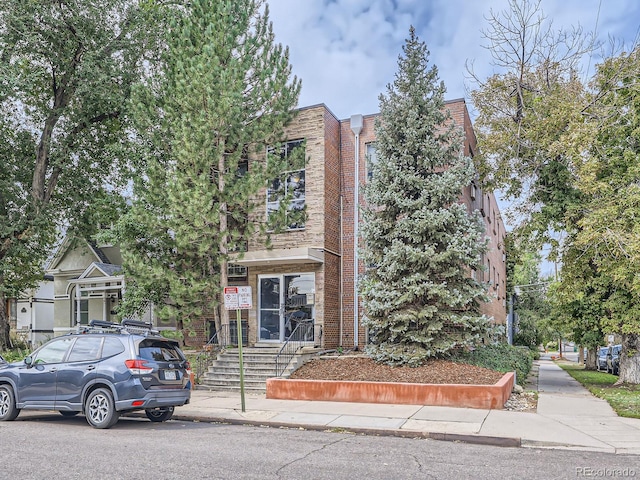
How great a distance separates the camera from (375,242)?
14586mm

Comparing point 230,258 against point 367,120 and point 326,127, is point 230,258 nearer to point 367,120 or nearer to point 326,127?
point 326,127

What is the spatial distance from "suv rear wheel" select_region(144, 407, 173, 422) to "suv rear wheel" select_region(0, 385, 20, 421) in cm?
249

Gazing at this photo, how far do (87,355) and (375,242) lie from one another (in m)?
7.52

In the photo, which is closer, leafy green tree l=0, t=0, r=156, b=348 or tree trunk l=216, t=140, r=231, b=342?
tree trunk l=216, t=140, r=231, b=342

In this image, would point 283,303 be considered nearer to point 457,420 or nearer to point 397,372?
point 397,372

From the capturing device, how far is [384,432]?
365 inches

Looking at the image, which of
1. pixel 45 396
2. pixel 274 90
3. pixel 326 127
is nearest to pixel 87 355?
pixel 45 396

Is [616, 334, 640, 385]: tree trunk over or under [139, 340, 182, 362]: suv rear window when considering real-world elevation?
under

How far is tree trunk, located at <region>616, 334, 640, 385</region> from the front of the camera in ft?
55.1

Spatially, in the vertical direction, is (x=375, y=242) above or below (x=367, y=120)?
below

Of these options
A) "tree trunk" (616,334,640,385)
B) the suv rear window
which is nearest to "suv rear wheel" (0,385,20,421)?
the suv rear window

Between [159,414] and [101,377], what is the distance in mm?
1548

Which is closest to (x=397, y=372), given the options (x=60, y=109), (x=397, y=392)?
(x=397, y=392)

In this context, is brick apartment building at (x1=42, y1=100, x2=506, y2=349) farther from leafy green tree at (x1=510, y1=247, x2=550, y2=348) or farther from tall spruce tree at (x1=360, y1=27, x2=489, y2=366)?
leafy green tree at (x1=510, y1=247, x2=550, y2=348)
